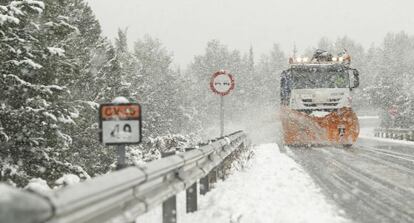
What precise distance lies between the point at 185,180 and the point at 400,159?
36.7 ft

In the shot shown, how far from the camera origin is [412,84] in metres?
99.4

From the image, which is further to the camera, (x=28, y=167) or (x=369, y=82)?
(x=369, y=82)

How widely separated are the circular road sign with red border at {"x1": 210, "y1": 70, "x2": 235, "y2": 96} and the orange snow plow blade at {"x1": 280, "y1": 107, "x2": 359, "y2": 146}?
7.70 metres

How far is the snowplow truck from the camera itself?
2100cm

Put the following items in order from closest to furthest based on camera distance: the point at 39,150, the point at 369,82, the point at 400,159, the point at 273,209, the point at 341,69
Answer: the point at 273,209 → the point at 39,150 → the point at 400,159 → the point at 341,69 → the point at 369,82

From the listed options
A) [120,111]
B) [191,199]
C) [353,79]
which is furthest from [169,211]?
[353,79]

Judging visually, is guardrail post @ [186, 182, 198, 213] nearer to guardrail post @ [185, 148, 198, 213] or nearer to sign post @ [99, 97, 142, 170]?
guardrail post @ [185, 148, 198, 213]

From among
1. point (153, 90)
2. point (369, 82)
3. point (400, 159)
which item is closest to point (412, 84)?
point (369, 82)

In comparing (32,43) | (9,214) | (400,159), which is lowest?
(400,159)

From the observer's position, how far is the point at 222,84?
13922 millimetres

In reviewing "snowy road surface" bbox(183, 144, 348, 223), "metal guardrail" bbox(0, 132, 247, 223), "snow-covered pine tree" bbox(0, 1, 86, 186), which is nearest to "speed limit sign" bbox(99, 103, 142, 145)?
"metal guardrail" bbox(0, 132, 247, 223)

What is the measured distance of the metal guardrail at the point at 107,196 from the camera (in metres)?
2.08

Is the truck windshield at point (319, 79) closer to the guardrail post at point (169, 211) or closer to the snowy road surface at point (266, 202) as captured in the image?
the snowy road surface at point (266, 202)

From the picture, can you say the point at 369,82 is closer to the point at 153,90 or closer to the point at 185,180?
the point at 153,90
